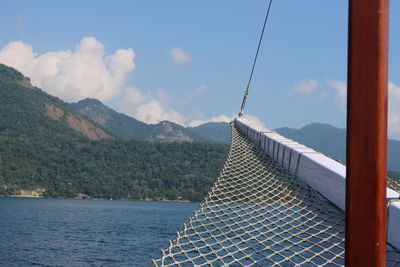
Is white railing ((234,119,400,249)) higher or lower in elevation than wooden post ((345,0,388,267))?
lower

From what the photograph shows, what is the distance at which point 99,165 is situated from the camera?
152 metres

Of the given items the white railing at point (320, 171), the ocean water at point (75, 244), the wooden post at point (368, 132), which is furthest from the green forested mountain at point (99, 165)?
the wooden post at point (368, 132)

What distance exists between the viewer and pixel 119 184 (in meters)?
146

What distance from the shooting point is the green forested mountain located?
13638 centimetres

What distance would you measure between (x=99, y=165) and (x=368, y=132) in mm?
153348

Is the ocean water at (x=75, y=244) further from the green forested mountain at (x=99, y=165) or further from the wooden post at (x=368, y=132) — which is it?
the green forested mountain at (x=99, y=165)

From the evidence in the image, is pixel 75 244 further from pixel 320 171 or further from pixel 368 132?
pixel 368 132

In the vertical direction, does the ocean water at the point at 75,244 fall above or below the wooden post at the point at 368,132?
below

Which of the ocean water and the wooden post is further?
the ocean water

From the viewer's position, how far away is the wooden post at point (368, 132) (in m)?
1.29

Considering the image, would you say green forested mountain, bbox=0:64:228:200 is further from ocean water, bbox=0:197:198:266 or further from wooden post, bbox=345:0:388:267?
wooden post, bbox=345:0:388:267

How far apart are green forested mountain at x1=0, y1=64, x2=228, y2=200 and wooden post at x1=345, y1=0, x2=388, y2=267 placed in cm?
13646

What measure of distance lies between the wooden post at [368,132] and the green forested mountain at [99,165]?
5372 inches

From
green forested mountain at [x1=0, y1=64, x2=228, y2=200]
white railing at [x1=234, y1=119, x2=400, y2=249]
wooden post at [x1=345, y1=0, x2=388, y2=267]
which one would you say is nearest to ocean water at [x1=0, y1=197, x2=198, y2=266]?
white railing at [x1=234, y1=119, x2=400, y2=249]
